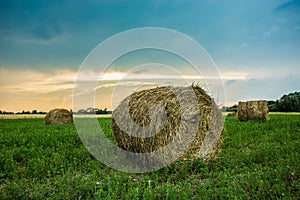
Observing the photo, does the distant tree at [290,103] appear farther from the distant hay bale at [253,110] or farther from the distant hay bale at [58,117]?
the distant hay bale at [58,117]

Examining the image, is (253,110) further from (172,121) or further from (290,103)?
(290,103)

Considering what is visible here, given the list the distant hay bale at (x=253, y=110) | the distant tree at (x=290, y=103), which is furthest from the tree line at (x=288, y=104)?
the distant hay bale at (x=253, y=110)

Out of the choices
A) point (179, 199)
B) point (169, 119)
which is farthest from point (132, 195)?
point (169, 119)

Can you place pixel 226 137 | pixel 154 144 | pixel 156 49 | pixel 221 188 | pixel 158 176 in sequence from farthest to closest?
1. pixel 226 137
2. pixel 156 49
3. pixel 154 144
4. pixel 158 176
5. pixel 221 188

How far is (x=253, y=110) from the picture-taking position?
20047mm

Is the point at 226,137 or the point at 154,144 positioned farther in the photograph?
the point at 226,137

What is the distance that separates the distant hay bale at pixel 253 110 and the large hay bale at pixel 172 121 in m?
11.6

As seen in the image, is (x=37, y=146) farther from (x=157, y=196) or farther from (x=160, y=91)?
(x=157, y=196)

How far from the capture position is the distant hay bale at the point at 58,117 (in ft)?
72.2

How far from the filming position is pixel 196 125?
→ 8633mm

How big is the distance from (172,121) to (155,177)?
63.5 inches

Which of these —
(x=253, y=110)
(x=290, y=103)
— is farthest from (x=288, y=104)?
(x=253, y=110)

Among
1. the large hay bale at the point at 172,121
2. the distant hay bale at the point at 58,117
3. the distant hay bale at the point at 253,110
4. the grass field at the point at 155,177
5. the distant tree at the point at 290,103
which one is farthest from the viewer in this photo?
the distant tree at the point at 290,103

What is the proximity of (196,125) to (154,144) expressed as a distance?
1.29 m
